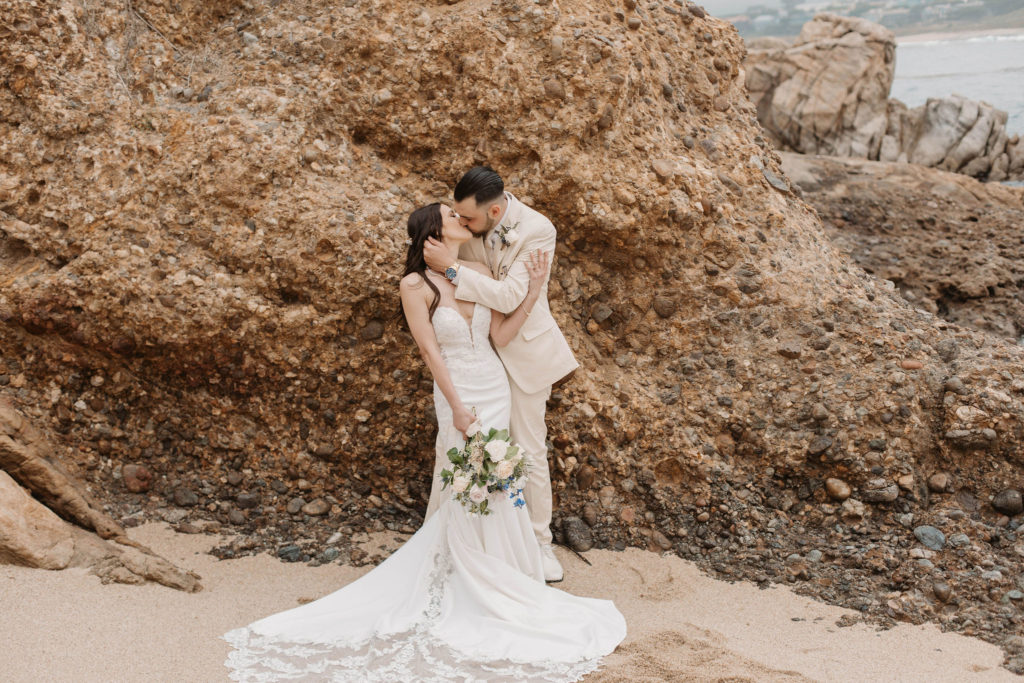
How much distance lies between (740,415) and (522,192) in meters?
2.31

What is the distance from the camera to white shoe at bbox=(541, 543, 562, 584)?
5867mm

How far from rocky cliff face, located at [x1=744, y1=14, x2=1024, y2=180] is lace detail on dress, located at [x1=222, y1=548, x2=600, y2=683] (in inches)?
871

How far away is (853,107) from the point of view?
2425cm

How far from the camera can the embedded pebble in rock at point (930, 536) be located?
5.98m

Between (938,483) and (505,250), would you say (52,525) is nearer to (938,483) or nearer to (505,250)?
(505,250)

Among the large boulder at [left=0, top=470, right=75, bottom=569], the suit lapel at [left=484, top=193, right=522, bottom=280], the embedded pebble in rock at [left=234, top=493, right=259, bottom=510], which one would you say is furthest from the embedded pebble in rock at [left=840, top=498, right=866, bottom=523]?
the large boulder at [left=0, top=470, right=75, bottom=569]

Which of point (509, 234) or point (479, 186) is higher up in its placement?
point (479, 186)

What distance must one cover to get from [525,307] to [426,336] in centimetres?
65

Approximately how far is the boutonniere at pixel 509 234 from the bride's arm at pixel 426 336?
0.58m

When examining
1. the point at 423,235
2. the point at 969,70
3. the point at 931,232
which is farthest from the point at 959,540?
the point at 969,70

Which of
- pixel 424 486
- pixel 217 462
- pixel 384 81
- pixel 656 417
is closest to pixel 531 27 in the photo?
pixel 384 81

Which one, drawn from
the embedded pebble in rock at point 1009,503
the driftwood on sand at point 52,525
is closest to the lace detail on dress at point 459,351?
the driftwood on sand at point 52,525

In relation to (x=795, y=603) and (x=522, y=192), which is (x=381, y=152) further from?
(x=795, y=603)

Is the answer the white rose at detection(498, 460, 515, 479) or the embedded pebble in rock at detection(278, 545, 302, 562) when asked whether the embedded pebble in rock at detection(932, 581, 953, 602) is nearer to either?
the white rose at detection(498, 460, 515, 479)
